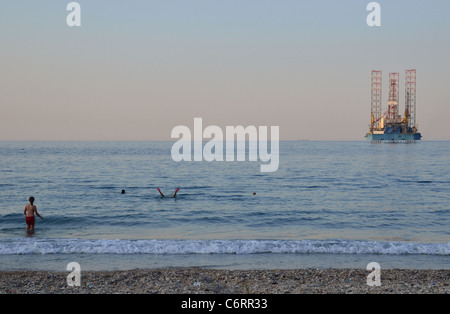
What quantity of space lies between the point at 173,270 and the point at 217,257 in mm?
2549

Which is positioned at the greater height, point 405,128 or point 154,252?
point 405,128

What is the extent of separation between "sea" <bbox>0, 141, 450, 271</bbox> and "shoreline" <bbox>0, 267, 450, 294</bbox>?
4.52ft

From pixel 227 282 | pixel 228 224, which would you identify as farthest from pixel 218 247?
pixel 228 224

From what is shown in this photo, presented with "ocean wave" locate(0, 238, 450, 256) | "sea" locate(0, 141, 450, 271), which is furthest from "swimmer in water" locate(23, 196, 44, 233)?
"ocean wave" locate(0, 238, 450, 256)

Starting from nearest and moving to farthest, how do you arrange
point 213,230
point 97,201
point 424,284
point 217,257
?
point 424,284
point 217,257
point 213,230
point 97,201

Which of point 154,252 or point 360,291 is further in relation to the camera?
point 154,252

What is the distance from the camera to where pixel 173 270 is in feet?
37.9

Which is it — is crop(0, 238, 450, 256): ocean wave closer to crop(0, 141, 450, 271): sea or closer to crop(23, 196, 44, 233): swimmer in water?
crop(0, 141, 450, 271): sea

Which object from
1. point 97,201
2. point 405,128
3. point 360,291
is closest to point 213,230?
point 360,291

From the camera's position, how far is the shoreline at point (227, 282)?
926 centimetres

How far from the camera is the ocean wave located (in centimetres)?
1428

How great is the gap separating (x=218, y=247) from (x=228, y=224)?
19.4 feet
